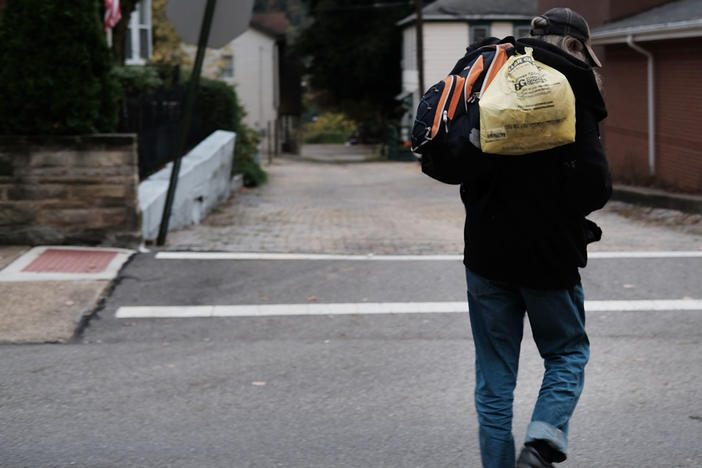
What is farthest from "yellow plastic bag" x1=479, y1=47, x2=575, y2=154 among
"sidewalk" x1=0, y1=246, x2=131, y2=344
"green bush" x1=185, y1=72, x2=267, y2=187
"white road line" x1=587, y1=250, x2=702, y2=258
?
"green bush" x1=185, y1=72, x2=267, y2=187

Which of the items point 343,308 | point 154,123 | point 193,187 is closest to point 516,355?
point 343,308

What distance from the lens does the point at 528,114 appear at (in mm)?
3309

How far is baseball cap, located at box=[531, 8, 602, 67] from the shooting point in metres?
3.54

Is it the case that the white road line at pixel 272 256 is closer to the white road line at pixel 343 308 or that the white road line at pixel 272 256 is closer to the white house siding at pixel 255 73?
the white road line at pixel 343 308

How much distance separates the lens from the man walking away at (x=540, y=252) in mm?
3438

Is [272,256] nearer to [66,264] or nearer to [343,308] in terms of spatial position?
[66,264]

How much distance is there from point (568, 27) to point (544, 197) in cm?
60

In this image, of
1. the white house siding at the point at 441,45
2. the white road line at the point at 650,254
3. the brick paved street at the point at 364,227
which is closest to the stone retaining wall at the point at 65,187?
the brick paved street at the point at 364,227

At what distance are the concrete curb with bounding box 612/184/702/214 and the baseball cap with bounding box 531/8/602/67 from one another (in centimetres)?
1045

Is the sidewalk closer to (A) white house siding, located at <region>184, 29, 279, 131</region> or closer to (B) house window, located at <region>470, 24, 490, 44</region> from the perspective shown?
(B) house window, located at <region>470, 24, 490, 44</region>

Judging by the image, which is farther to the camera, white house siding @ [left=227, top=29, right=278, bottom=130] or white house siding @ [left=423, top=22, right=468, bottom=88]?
white house siding @ [left=227, top=29, right=278, bottom=130]

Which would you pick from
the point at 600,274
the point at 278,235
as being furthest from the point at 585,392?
the point at 278,235

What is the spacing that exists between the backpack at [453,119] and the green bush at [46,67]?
250 inches

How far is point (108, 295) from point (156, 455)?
3.45 metres
